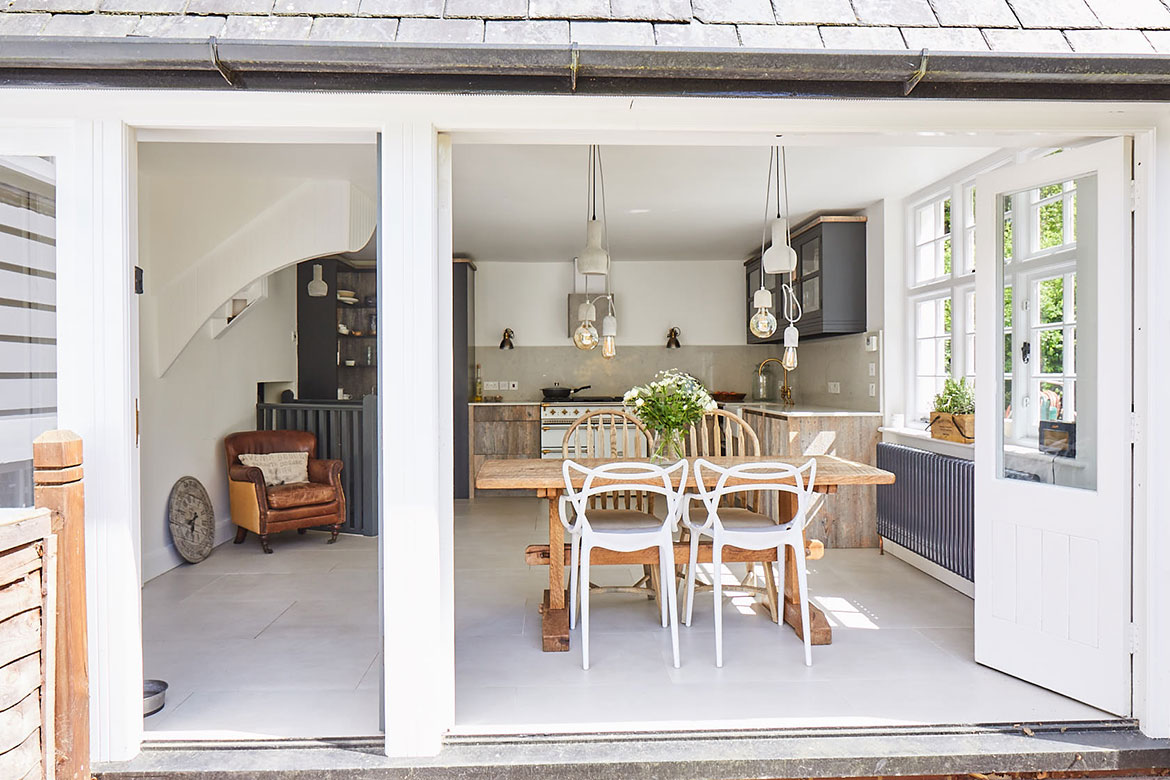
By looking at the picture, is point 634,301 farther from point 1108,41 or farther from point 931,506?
point 1108,41

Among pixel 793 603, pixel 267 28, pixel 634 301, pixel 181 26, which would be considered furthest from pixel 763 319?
pixel 634 301

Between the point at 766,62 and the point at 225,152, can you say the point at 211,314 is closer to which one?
the point at 225,152

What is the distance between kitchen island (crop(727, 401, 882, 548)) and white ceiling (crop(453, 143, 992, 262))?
1.58 metres

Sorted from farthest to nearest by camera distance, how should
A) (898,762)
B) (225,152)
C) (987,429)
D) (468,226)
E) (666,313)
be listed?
(666,313) < (468,226) < (225,152) < (987,429) < (898,762)

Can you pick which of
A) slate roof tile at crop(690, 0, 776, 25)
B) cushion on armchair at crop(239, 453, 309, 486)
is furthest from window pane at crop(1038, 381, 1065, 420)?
cushion on armchair at crop(239, 453, 309, 486)

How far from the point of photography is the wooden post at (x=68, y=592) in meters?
2.11

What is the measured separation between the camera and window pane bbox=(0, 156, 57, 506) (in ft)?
7.62

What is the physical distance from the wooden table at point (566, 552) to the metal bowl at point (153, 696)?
1.35 meters

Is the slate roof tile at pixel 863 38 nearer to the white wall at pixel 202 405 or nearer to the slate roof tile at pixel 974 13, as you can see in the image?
the slate roof tile at pixel 974 13

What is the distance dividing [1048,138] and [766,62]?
4.38 feet

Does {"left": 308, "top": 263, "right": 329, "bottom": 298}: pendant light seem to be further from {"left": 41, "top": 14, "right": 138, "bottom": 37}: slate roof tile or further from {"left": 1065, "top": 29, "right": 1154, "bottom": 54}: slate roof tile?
{"left": 1065, "top": 29, "right": 1154, "bottom": 54}: slate roof tile

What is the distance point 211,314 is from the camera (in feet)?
15.4

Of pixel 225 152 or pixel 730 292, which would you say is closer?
pixel 225 152

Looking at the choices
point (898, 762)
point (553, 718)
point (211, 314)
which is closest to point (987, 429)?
point (898, 762)
